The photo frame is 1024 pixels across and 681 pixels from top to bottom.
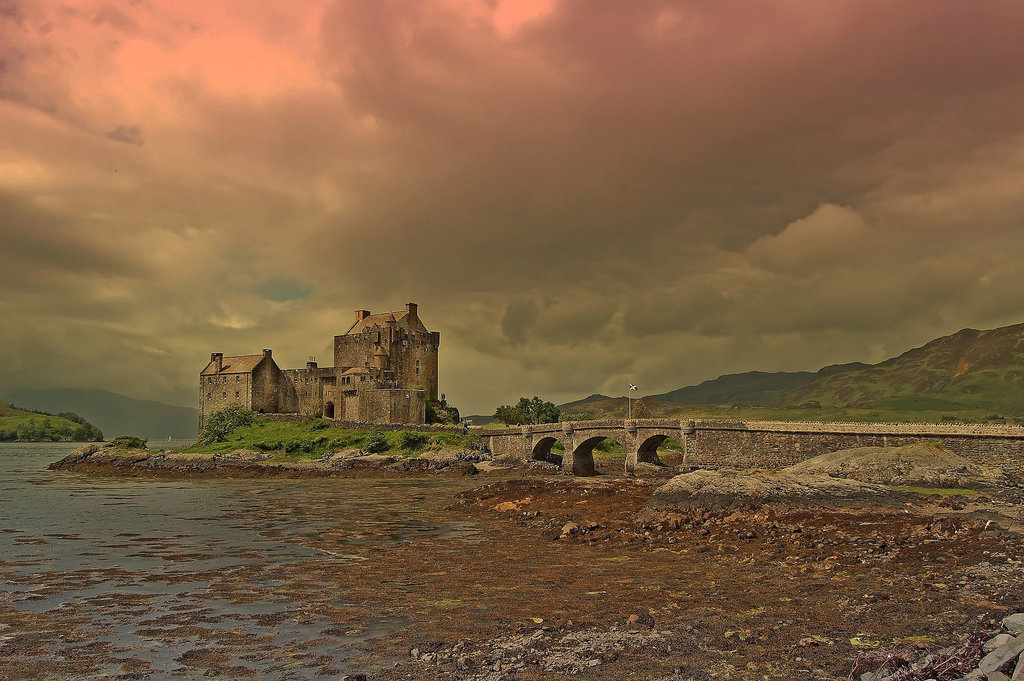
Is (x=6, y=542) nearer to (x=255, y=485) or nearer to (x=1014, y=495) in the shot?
(x=255, y=485)

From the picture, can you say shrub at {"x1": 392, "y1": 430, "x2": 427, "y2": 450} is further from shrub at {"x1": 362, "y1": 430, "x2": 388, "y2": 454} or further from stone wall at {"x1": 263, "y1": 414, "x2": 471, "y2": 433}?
stone wall at {"x1": 263, "y1": 414, "x2": 471, "y2": 433}

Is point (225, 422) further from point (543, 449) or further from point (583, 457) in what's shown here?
point (583, 457)

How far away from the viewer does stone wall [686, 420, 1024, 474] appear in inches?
1551

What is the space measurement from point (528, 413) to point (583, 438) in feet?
125

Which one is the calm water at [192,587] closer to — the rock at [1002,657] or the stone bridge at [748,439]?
the rock at [1002,657]

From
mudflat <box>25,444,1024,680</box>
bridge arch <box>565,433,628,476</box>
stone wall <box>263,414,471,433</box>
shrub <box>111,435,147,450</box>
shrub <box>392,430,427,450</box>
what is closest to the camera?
mudflat <box>25,444,1024,680</box>

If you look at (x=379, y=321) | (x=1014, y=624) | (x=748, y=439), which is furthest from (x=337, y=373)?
(x=1014, y=624)

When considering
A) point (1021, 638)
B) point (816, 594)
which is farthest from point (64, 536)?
point (1021, 638)

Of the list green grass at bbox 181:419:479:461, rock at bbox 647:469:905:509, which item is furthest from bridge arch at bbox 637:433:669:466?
rock at bbox 647:469:905:509

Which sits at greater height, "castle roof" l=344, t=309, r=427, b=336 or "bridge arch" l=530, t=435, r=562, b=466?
"castle roof" l=344, t=309, r=427, b=336

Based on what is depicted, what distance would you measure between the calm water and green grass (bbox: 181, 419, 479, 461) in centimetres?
3413

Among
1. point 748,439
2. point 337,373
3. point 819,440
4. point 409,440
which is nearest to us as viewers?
point 819,440

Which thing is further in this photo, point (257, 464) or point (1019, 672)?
point (257, 464)

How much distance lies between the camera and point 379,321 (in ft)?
338
